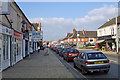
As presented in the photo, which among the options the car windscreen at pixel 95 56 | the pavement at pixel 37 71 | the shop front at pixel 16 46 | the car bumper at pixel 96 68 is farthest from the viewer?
the shop front at pixel 16 46

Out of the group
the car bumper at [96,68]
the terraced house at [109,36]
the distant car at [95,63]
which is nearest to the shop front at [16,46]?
the distant car at [95,63]

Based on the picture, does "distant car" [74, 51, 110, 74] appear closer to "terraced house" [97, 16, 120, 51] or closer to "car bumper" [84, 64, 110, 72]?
"car bumper" [84, 64, 110, 72]

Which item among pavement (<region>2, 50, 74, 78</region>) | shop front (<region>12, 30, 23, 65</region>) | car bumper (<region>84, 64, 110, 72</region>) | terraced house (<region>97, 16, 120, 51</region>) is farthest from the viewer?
terraced house (<region>97, 16, 120, 51</region>)

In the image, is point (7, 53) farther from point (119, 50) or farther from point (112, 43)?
point (112, 43)

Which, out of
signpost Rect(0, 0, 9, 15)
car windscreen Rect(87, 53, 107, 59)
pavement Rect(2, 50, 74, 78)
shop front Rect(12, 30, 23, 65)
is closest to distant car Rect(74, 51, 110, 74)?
car windscreen Rect(87, 53, 107, 59)

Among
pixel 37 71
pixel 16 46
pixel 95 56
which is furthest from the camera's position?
pixel 16 46

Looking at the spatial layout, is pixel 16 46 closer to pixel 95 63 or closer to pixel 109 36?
pixel 95 63

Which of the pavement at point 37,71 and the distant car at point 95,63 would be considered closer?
the distant car at point 95,63

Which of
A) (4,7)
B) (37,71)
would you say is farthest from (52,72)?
(4,7)

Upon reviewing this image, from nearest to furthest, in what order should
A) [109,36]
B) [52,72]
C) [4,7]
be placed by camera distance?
[4,7] < [52,72] < [109,36]

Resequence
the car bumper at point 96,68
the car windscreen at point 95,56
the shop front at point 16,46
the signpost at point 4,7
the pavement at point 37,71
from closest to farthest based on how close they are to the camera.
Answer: the car bumper at point 96,68 < the pavement at point 37,71 < the car windscreen at point 95,56 < the signpost at point 4,7 < the shop front at point 16,46

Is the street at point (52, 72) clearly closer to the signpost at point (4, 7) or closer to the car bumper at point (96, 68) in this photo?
the car bumper at point (96, 68)

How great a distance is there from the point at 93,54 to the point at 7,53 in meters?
7.14

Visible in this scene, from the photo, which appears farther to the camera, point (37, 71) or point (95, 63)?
point (37, 71)
